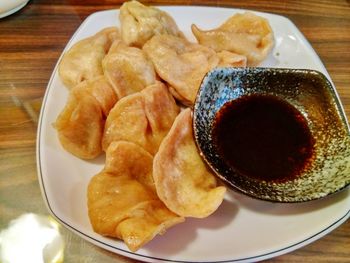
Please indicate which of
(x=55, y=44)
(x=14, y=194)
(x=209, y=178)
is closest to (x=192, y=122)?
(x=209, y=178)

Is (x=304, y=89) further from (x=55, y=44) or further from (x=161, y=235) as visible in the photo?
(x=55, y=44)

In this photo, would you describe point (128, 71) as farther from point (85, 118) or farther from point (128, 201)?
point (128, 201)

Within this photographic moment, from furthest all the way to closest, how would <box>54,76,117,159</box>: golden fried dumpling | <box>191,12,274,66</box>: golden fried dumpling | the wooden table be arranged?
<box>191,12,274,66</box>: golden fried dumpling → <box>54,76,117,159</box>: golden fried dumpling → the wooden table

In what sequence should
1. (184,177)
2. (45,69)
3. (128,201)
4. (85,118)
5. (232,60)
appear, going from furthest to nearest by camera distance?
1. (45,69)
2. (232,60)
3. (85,118)
4. (184,177)
5. (128,201)

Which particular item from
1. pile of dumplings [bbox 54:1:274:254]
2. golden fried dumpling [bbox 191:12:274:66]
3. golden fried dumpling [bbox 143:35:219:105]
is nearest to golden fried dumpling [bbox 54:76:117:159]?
pile of dumplings [bbox 54:1:274:254]

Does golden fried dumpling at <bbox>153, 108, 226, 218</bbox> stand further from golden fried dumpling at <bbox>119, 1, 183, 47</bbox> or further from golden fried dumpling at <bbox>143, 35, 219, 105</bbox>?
golden fried dumpling at <bbox>119, 1, 183, 47</bbox>

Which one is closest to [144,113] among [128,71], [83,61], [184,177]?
[128,71]
